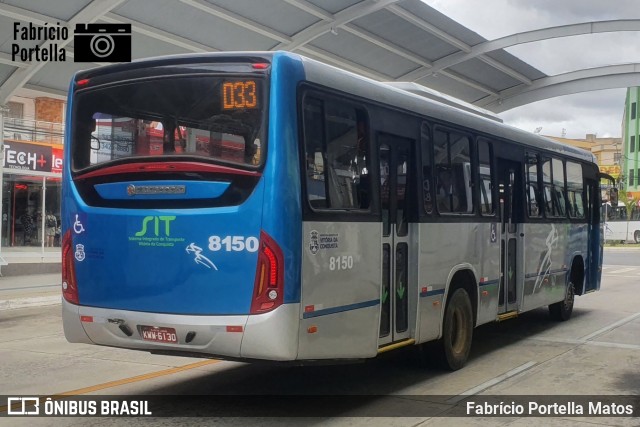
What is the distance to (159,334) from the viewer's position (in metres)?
6.22

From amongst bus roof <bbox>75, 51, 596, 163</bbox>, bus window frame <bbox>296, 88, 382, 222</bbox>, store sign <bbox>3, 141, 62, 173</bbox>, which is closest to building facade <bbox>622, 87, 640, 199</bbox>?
store sign <bbox>3, 141, 62, 173</bbox>

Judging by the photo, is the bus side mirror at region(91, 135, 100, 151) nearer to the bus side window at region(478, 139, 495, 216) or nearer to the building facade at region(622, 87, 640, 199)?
the bus side window at region(478, 139, 495, 216)

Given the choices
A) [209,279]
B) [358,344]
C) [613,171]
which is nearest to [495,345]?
[358,344]

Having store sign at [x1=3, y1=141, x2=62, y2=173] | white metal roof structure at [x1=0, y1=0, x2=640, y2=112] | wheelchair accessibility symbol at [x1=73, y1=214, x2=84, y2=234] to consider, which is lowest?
wheelchair accessibility symbol at [x1=73, y1=214, x2=84, y2=234]

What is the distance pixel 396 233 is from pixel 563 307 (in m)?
6.69

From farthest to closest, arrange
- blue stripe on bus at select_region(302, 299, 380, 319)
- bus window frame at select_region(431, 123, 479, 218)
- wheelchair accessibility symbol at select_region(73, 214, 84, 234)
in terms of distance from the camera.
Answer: bus window frame at select_region(431, 123, 479, 218)
wheelchair accessibility symbol at select_region(73, 214, 84, 234)
blue stripe on bus at select_region(302, 299, 380, 319)

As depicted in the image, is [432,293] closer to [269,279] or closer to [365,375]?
[365,375]

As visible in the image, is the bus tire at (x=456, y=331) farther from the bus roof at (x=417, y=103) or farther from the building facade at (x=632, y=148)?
A: the building facade at (x=632, y=148)

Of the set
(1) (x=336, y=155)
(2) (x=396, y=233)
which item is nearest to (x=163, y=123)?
(1) (x=336, y=155)

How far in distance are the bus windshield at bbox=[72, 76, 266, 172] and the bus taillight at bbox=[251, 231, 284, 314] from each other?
731 millimetres

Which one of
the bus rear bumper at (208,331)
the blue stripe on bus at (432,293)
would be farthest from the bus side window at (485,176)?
the bus rear bumper at (208,331)

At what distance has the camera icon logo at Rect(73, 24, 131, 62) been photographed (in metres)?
17.4

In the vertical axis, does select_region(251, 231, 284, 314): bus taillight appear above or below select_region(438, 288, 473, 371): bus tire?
above

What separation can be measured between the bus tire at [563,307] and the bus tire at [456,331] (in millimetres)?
4513
